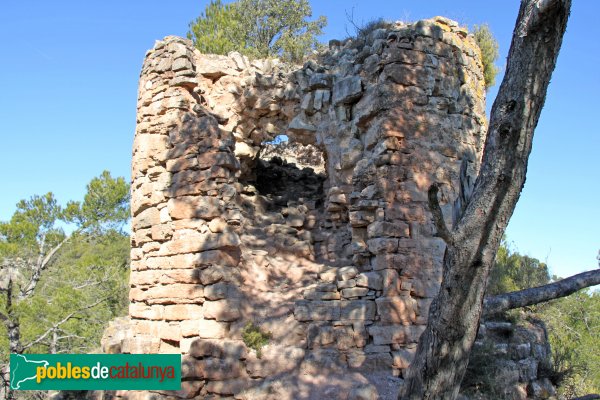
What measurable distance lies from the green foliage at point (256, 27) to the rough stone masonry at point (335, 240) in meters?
5.83

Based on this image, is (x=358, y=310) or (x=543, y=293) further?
(x=358, y=310)

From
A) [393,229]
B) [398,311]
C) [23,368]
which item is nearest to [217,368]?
[398,311]

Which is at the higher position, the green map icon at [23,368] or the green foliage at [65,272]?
→ the green foliage at [65,272]

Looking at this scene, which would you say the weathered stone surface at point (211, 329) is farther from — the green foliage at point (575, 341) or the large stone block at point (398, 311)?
the green foliage at point (575, 341)

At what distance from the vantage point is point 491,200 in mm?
3209

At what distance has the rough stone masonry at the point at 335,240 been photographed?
20.8ft

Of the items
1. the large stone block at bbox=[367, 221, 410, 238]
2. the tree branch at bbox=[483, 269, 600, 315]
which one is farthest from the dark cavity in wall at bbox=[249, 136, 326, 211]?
the tree branch at bbox=[483, 269, 600, 315]

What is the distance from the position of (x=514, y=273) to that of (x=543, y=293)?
8361mm

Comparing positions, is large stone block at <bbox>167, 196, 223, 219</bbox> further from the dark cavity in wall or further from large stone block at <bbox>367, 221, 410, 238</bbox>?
the dark cavity in wall

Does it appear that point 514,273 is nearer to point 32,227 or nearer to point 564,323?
point 564,323

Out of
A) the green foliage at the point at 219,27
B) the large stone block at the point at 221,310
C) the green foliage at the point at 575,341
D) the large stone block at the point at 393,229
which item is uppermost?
the green foliage at the point at 219,27

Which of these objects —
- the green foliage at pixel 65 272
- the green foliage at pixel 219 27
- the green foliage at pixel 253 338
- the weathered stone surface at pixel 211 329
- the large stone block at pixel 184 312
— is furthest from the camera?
the green foliage at pixel 219 27

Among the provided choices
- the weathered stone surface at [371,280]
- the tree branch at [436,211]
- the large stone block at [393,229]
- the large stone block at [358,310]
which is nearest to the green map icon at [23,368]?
the large stone block at [358,310]

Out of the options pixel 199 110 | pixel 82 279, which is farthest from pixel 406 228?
pixel 82 279
